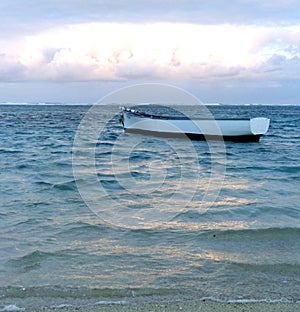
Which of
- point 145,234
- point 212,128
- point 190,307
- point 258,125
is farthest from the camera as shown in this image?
point 212,128

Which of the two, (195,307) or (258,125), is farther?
(258,125)

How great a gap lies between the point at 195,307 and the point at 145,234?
371cm

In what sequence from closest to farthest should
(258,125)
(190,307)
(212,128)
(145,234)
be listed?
(190,307), (145,234), (258,125), (212,128)

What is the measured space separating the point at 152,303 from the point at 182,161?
16.3 metres

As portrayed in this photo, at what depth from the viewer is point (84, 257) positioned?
24.9ft

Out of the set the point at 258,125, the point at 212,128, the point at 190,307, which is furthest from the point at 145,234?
the point at 258,125

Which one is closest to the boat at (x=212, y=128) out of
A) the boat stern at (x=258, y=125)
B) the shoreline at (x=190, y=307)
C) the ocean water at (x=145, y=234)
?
the boat stern at (x=258, y=125)

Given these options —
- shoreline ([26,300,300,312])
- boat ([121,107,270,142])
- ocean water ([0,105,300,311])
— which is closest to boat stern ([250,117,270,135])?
boat ([121,107,270,142])

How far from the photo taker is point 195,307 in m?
5.46

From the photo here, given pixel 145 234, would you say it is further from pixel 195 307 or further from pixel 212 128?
pixel 212 128

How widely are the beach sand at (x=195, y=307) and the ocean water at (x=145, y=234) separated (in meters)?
0.25

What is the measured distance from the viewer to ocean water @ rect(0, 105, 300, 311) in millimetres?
6238

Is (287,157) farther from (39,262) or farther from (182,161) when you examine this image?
(39,262)

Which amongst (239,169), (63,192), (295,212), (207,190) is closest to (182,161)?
(239,169)
